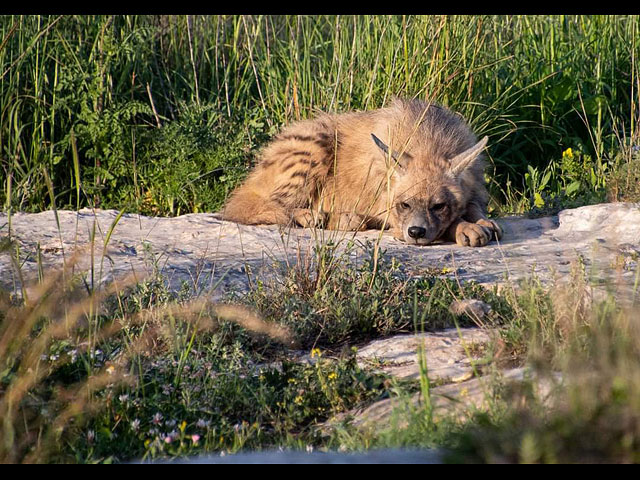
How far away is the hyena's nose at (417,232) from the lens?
570cm

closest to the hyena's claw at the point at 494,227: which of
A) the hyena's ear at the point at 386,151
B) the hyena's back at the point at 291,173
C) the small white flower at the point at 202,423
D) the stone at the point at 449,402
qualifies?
the hyena's ear at the point at 386,151

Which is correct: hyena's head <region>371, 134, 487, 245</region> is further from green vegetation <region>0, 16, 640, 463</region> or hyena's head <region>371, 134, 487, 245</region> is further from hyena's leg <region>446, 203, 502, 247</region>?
green vegetation <region>0, 16, 640, 463</region>

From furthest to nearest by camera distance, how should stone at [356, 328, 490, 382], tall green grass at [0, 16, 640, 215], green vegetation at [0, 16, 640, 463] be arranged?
1. tall green grass at [0, 16, 640, 215]
2. stone at [356, 328, 490, 382]
3. green vegetation at [0, 16, 640, 463]

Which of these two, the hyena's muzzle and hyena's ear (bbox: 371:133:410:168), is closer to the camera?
the hyena's muzzle

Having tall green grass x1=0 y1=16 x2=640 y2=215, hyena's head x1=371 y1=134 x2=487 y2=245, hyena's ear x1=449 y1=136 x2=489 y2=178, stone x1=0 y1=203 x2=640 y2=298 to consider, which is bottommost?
stone x1=0 y1=203 x2=640 y2=298

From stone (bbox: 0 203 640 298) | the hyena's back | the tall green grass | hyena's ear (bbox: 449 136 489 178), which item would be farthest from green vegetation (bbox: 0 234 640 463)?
the tall green grass

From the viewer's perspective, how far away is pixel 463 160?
6023 millimetres

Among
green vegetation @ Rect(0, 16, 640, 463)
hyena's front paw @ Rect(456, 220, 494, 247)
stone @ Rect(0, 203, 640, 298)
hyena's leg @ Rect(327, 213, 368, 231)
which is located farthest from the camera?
hyena's leg @ Rect(327, 213, 368, 231)

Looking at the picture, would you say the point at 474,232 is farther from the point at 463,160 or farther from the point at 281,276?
the point at 281,276

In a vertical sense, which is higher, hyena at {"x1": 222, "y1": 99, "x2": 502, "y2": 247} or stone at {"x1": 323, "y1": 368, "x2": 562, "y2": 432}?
hyena at {"x1": 222, "y1": 99, "x2": 502, "y2": 247}

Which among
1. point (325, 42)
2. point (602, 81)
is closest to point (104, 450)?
point (325, 42)

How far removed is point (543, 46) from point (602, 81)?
0.72 meters

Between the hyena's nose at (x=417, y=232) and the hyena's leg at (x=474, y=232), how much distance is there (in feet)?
0.81

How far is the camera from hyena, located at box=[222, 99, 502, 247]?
5929 mm
